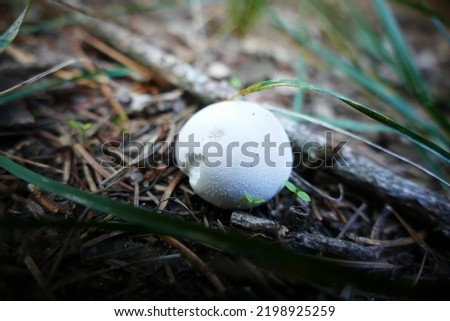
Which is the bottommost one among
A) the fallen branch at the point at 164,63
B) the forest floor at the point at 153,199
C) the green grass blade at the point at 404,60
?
the forest floor at the point at 153,199

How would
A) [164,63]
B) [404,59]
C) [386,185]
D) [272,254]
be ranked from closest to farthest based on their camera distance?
[272,254] < [386,185] < [404,59] < [164,63]

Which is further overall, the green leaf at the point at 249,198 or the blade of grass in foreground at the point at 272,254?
the green leaf at the point at 249,198

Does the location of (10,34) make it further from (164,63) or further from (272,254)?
(272,254)

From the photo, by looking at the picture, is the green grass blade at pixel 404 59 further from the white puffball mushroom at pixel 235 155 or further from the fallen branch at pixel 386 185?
the white puffball mushroom at pixel 235 155

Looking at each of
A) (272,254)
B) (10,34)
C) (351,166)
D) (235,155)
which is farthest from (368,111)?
(10,34)

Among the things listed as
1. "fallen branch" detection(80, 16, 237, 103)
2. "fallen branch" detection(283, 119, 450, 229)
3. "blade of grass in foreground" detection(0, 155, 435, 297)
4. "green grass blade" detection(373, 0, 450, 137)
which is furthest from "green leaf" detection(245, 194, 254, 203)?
"green grass blade" detection(373, 0, 450, 137)

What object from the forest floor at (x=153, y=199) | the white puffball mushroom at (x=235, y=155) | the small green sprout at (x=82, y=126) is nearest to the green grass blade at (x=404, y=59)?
the forest floor at (x=153, y=199)

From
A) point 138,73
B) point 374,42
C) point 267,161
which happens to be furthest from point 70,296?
point 374,42

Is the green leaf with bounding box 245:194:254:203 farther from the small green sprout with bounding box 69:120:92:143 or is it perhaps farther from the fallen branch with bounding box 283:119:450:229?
the small green sprout with bounding box 69:120:92:143

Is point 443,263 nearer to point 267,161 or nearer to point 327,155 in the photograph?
point 327,155
